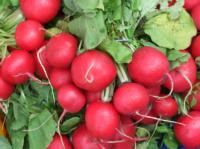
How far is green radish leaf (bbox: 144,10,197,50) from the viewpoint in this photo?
3.73ft

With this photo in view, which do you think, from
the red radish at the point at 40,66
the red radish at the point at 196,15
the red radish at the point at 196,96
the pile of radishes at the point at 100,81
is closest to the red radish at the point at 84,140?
the pile of radishes at the point at 100,81

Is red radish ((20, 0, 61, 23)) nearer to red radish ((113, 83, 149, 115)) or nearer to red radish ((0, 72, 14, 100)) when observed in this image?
red radish ((0, 72, 14, 100))

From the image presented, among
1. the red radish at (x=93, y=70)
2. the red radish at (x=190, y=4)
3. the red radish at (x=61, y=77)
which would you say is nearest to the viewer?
the red radish at (x=93, y=70)

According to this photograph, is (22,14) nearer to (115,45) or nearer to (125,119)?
(115,45)

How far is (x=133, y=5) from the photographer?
3.81 ft

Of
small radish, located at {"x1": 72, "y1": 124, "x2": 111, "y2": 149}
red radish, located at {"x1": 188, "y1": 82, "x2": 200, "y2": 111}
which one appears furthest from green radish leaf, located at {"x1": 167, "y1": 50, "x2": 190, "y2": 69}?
small radish, located at {"x1": 72, "y1": 124, "x2": 111, "y2": 149}

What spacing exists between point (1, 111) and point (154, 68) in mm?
617

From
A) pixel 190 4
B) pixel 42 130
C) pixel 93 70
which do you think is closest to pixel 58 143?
pixel 42 130

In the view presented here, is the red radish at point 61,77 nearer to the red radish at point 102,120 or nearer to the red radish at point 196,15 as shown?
the red radish at point 102,120

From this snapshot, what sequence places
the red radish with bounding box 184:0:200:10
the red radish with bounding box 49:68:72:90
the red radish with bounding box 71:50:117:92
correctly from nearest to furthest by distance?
the red radish with bounding box 71:50:117:92
the red radish with bounding box 49:68:72:90
the red radish with bounding box 184:0:200:10

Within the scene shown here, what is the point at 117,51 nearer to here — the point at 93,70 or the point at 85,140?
the point at 93,70

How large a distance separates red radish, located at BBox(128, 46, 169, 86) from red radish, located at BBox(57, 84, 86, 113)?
167 millimetres

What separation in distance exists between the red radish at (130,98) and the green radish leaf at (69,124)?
0.52 ft

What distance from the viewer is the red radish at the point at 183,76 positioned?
1097 millimetres
